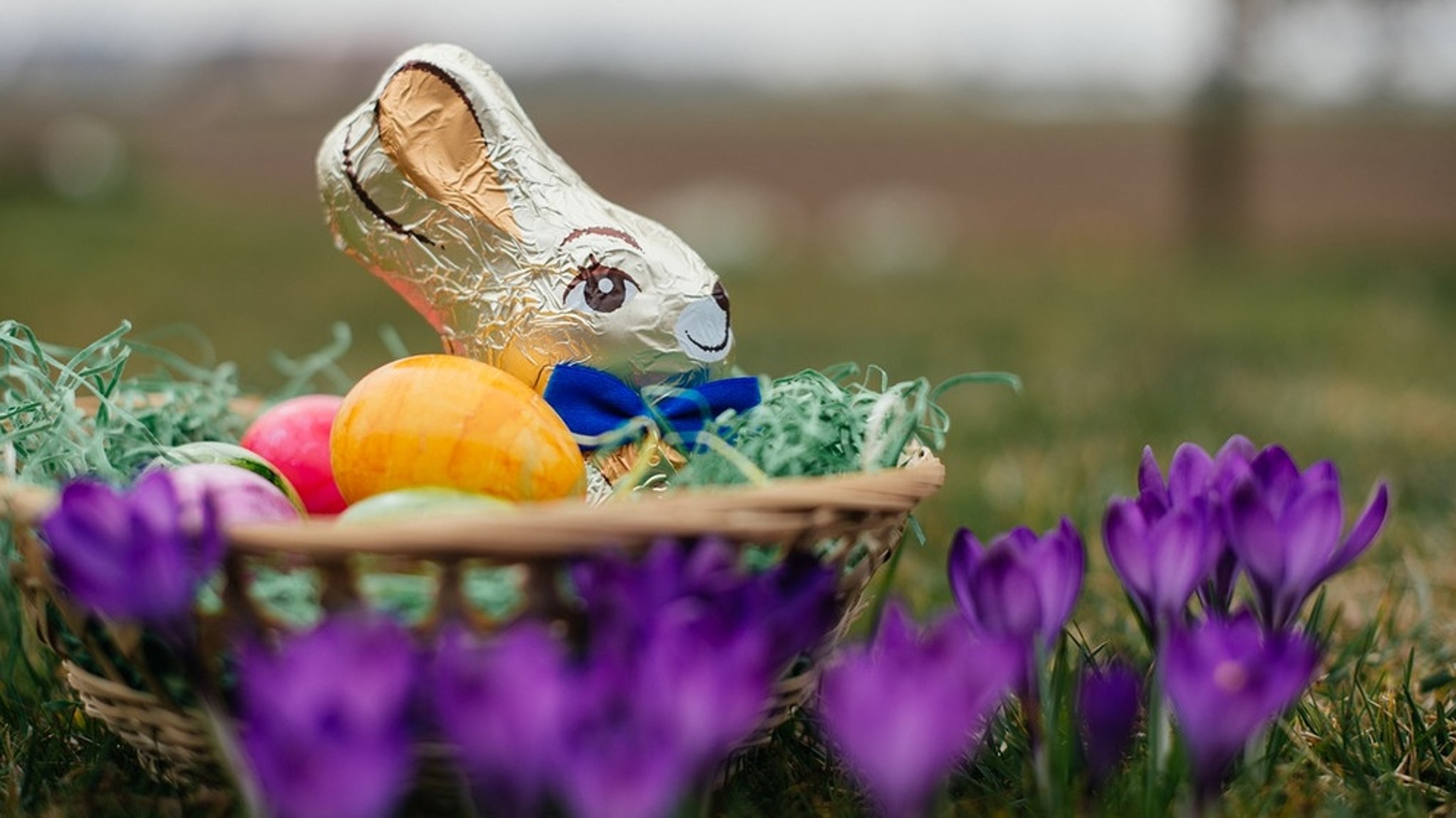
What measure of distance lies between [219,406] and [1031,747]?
1.04 m

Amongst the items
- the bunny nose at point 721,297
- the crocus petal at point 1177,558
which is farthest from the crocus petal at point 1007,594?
the bunny nose at point 721,297

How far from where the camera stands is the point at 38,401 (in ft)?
4.63

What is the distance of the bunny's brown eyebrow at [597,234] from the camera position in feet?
4.84

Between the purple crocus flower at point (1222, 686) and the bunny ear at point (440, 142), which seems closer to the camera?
the purple crocus flower at point (1222, 686)

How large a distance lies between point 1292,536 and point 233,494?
0.88 m

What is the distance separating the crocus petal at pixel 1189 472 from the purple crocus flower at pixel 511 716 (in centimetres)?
65

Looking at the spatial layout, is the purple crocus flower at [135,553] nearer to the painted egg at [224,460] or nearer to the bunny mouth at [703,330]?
the painted egg at [224,460]

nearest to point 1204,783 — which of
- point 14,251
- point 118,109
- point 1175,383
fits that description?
point 1175,383

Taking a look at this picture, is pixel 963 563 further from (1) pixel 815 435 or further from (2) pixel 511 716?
(2) pixel 511 716

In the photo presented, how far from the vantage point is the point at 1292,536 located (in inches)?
45.5

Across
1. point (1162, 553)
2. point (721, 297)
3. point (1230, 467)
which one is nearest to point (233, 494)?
point (721, 297)

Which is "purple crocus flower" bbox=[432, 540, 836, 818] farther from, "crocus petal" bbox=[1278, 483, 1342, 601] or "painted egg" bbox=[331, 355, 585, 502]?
"crocus petal" bbox=[1278, 483, 1342, 601]

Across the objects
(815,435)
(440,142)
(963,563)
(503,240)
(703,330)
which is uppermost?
(440,142)

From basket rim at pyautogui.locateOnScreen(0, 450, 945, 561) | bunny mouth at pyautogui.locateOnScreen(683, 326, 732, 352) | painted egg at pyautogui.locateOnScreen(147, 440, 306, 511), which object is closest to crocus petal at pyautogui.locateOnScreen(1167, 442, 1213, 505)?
basket rim at pyautogui.locateOnScreen(0, 450, 945, 561)
